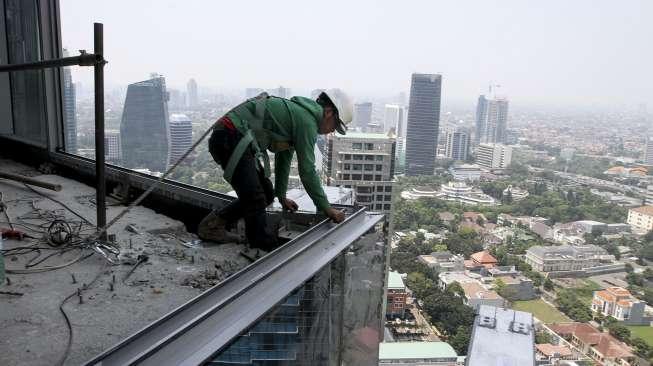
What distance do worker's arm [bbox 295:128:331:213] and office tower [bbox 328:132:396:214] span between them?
6.25 metres

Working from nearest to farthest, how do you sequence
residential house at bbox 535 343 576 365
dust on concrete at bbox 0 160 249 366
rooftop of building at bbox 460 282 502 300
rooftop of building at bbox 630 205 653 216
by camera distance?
dust on concrete at bbox 0 160 249 366 → residential house at bbox 535 343 576 365 → rooftop of building at bbox 460 282 502 300 → rooftop of building at bbox 630 205 653 216

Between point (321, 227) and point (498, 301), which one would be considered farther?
point (498, 301)

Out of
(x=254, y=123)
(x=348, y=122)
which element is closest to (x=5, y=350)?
(x=254, y=123)

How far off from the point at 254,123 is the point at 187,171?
1064mm

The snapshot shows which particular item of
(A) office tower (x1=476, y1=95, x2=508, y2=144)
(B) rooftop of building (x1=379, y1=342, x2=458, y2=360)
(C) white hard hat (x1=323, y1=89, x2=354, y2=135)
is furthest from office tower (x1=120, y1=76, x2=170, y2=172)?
(A) office tower (x1=476, y1=95, x2=508, y2=144)

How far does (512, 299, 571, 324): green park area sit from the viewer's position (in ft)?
53.9

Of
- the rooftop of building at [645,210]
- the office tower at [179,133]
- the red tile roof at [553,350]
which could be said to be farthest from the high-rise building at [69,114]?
the rooftop of building at [645,210]

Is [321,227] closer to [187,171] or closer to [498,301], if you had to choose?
[187,171]

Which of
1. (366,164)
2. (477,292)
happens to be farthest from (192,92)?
(477,292)

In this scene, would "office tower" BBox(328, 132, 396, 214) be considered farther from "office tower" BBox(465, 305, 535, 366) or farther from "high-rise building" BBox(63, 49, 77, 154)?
"high-rise building" BBox(63, 49, 77, 154)

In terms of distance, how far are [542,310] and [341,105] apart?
56.6ft

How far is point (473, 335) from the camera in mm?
10664

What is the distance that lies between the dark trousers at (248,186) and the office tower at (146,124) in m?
1.94

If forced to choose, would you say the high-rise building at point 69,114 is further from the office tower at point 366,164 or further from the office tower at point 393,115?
the office tower at point 393,115
